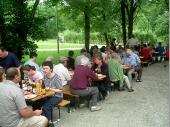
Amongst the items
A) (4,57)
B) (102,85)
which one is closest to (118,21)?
(102,85)

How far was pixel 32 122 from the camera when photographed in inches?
284

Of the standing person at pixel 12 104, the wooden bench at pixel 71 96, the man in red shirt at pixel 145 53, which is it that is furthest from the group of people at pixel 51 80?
the man in red shirt at pixel 145 53

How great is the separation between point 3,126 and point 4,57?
12.1 ft

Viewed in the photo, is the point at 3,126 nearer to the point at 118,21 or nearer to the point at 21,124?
the point at 21,124

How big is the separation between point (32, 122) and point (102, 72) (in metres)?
5.42

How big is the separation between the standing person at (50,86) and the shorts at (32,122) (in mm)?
1668

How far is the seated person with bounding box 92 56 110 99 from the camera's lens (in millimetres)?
12109

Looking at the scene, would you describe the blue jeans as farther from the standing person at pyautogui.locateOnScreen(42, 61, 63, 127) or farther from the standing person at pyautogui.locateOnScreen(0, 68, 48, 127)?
the standing person at pyautogui.locateOnScreen(0, 68, 48, 127)

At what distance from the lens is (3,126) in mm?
6797

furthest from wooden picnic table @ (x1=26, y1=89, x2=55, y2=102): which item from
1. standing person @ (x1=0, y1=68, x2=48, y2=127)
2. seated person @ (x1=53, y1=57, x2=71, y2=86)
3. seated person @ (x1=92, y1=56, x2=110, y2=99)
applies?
seated person @ (x1=92, y1=56, x2=110, y2=99)

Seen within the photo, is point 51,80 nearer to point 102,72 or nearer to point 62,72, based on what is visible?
point 62,72

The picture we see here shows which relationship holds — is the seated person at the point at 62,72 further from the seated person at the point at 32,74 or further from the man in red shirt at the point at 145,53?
the man in red shirt at the point at 145,53

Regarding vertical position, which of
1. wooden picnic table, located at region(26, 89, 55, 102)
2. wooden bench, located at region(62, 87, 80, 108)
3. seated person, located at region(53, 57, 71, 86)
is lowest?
wooden bench, located at region(62, 87, 80, 108)

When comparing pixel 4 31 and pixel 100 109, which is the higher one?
pixel 4 31
